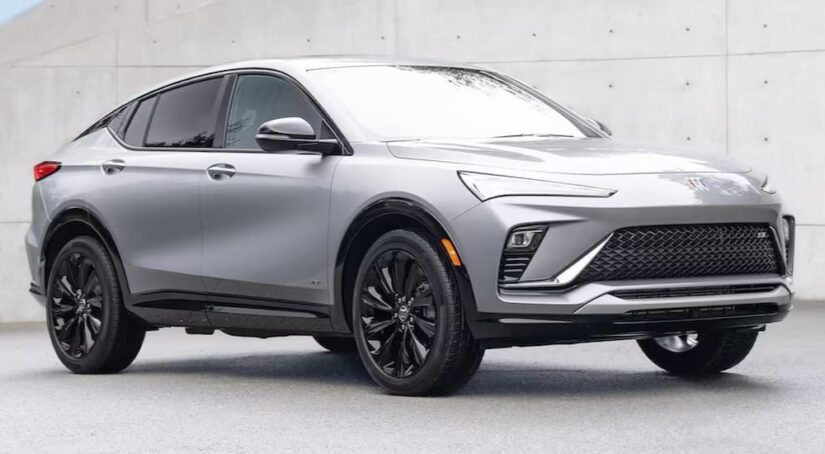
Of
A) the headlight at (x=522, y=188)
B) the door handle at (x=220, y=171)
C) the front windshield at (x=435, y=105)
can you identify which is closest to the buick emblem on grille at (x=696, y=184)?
the headlight at (x=522, y=188)

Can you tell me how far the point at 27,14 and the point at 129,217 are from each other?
25.7 feet

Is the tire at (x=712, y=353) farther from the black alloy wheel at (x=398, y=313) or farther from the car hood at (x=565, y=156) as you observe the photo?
the black alloy wheel at (x=398, y=313)

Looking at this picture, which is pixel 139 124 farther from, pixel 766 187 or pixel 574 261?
pixel 766 187

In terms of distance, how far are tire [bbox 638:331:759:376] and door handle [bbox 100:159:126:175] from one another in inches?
133

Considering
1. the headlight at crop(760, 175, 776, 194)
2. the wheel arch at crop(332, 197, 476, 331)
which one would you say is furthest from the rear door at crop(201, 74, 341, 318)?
the headlight at crop(760, 175, 776, 194)

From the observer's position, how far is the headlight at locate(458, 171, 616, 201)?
694cm

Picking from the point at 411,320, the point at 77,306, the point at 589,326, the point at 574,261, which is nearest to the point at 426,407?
the point at 411,320

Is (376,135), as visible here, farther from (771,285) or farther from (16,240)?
(16,240)

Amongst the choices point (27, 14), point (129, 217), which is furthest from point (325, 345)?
point (27, 14)

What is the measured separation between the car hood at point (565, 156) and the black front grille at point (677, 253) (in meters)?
0.33

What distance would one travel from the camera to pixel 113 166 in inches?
369

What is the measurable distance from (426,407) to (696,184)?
1.60m

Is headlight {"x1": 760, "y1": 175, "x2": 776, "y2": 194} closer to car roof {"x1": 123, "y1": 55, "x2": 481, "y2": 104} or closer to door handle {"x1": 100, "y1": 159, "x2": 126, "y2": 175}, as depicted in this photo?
car roof {"x1": 123, "y1": 55, "x2": 481, "y2": 104}

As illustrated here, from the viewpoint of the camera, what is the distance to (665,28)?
1527 cm
